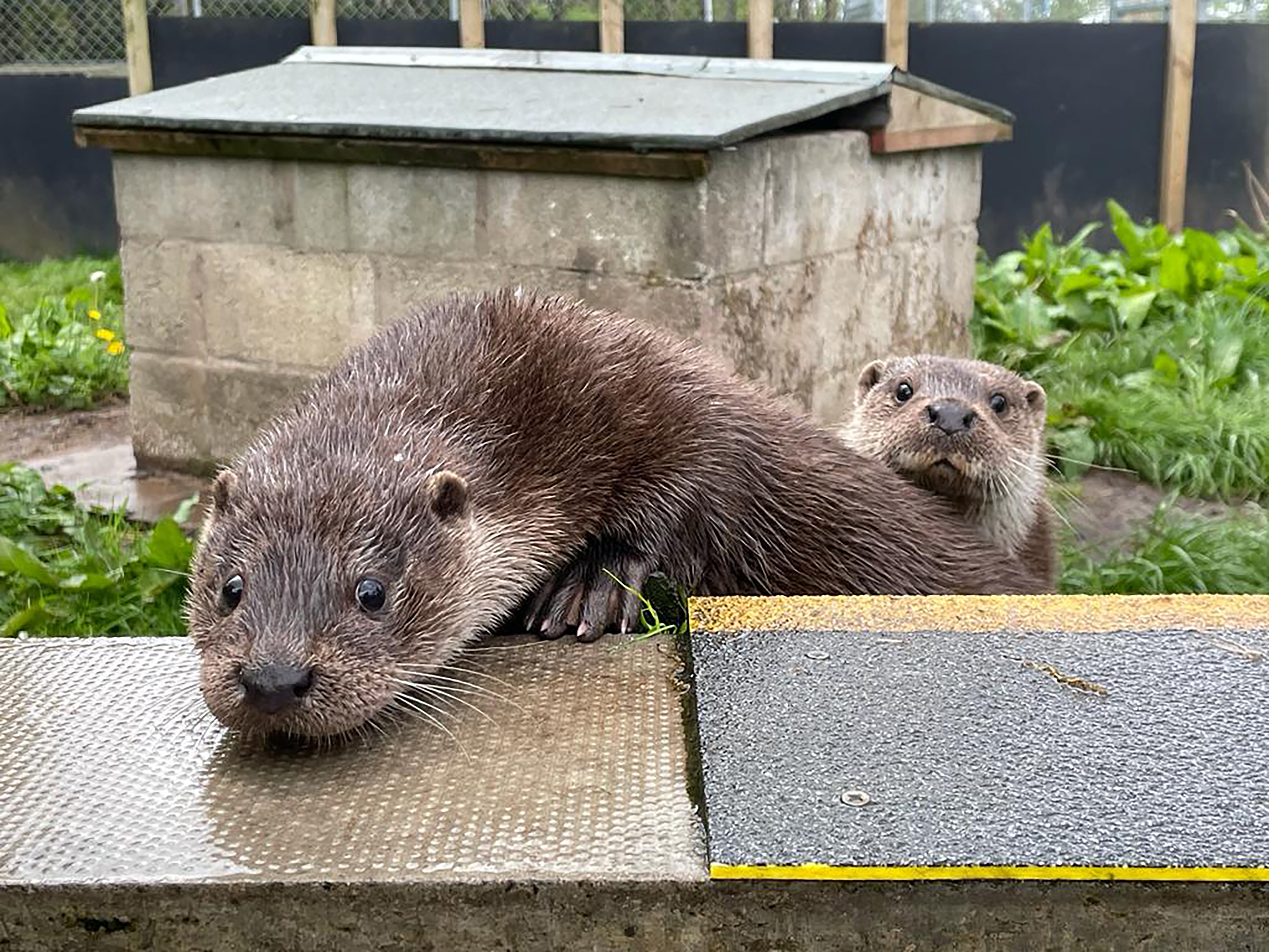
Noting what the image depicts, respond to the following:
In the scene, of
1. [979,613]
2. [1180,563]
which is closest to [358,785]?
[979,613]

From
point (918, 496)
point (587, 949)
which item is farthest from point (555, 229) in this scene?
point (587, 949)

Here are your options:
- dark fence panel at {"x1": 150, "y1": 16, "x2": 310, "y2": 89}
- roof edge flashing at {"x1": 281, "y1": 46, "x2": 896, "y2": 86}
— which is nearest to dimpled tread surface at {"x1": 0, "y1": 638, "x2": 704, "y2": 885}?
roof edge flashing at {"x1": 281, "y1": 46, "x2": 896, "y2": 86}

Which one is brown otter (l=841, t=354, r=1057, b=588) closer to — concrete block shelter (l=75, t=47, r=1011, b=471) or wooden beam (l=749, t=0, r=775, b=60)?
concrete block shelter (l=75, t=47, r=1011, b=471)

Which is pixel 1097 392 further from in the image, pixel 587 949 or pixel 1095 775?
pixel 587 949

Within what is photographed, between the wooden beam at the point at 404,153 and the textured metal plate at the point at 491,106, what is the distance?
1.2 inches

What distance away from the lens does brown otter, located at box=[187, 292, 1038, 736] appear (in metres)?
2.12

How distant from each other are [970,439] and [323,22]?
6.61 m

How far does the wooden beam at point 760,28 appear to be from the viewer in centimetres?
871

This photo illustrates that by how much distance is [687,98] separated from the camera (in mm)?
4523

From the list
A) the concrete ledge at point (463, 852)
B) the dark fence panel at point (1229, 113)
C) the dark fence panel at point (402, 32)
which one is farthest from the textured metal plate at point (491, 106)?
the dark fence panel at point (1229, 113)

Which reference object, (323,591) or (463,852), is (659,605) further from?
(463,852)

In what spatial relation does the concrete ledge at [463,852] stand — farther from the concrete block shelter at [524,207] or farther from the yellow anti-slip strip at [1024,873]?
the concrete block shelter at [524,207]

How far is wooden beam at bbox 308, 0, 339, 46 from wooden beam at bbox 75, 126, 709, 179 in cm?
410

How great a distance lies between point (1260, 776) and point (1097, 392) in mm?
3968
